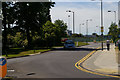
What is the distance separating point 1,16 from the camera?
137 ft

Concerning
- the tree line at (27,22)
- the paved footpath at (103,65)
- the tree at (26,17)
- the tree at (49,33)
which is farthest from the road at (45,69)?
the tree at (26,17)

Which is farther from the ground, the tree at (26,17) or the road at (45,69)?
the tree at (26,17)

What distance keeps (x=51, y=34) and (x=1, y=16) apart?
1223cm

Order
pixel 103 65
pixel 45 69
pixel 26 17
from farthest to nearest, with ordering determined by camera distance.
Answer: pixel 26 17
pixel 103 65
pixel 45 69

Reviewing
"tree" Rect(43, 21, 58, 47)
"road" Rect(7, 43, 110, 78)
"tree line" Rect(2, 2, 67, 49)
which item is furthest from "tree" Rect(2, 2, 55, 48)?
"road" Rect(7, 43, 110, 78)

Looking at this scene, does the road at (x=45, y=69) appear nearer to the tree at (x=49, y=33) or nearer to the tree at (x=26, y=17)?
the tree at (x=49, y=33)

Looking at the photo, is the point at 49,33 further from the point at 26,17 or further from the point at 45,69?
the point at 45,69

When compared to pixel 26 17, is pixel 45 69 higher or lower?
lower

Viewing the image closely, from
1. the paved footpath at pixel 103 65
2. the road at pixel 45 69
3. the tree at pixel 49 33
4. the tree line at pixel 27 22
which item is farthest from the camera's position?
the tree line at pixel 27 22

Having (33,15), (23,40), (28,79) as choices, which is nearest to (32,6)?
(33,15)

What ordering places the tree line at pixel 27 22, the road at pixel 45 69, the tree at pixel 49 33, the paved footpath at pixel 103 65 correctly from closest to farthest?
1. the road at pixel 45 69
2. the paved footpath at pixel 103 65
3. the tree at pixel 49 33
4. the tree line at pixel 27 22

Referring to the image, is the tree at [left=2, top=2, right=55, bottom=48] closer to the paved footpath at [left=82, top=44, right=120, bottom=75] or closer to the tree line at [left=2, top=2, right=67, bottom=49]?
the tree line at [left=2, top=2, right=67, bottom=49]

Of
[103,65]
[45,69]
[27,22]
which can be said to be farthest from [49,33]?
[45,69]

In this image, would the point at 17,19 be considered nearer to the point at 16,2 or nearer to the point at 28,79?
the point at 16,2
